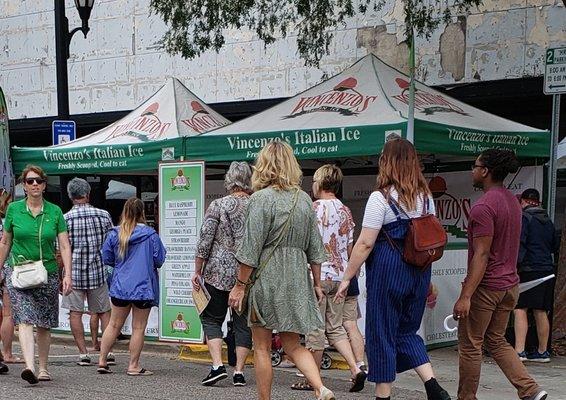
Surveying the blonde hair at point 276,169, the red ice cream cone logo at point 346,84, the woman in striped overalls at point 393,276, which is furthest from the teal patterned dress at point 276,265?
the red ice cream cone logo at point 346,84

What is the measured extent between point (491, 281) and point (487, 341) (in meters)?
0.46

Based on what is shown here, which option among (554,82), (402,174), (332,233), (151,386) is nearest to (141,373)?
(151,386)

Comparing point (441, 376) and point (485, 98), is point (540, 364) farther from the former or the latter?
point (485, 98)

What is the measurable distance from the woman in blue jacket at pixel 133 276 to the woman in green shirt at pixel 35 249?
687 millimetres

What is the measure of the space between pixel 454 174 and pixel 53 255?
518 cm

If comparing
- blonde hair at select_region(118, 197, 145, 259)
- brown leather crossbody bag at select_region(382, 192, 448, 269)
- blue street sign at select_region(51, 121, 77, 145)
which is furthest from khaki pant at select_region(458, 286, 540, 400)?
blue street sign at select_region(51, 121, 77, 145)

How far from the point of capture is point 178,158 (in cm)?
1166

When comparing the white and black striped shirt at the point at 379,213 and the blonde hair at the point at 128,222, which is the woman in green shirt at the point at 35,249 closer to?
the blonde hair at the point at 128,222

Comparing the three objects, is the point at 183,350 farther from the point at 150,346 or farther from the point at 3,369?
the point at 3,369

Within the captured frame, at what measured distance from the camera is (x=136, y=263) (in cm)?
→ 977

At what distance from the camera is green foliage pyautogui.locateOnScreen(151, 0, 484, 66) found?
14.3m

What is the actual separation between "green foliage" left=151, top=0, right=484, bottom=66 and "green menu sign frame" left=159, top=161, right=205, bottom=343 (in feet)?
11.6

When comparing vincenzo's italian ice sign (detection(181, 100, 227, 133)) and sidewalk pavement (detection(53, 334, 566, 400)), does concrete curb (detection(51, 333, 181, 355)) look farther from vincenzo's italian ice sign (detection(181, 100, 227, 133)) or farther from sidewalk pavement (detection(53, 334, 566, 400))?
vincenzo's italian ice sign (detection(181, 100, 227, 133))

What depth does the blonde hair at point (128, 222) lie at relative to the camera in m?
9.80
